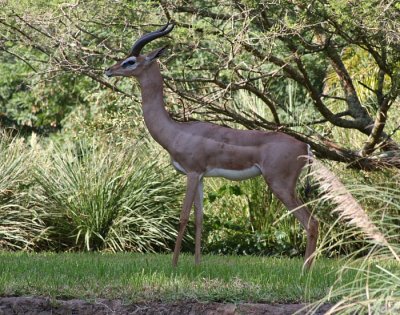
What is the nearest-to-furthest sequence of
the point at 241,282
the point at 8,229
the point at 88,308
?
1. the point at 88,308
2. the point at 241,282
3. the point at 8,229

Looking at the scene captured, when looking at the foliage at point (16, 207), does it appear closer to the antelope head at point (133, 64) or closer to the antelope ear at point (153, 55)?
the antelope head at point (133, 64)

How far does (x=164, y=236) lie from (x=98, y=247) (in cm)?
90

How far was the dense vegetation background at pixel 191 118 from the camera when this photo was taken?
1126 centimetres

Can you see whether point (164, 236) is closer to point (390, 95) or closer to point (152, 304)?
point (390, 95)

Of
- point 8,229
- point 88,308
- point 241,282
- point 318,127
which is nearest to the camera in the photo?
point 88,308

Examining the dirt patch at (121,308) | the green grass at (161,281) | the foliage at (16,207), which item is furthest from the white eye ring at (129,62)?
the foliage at (16,207)

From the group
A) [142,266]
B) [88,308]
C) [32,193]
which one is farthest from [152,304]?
[32,193]

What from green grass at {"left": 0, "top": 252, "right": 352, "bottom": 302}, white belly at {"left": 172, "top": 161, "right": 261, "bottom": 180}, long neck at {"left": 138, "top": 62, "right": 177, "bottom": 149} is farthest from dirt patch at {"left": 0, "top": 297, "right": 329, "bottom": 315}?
long neck at {"left": 138, "top": 62, "right": 177, "bottom": 149}

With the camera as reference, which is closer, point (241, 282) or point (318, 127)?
point (241, 282)

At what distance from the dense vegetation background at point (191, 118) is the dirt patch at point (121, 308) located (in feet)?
12.3

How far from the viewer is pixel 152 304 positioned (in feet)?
23.8

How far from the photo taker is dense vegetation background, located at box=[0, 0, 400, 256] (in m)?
11.3

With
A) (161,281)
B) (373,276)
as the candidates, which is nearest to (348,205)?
(373,276)

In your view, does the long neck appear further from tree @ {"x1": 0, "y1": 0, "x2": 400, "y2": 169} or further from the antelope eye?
tree @ {"x1": 0, "y1": 0, "x2": 400, "y2": 169}
